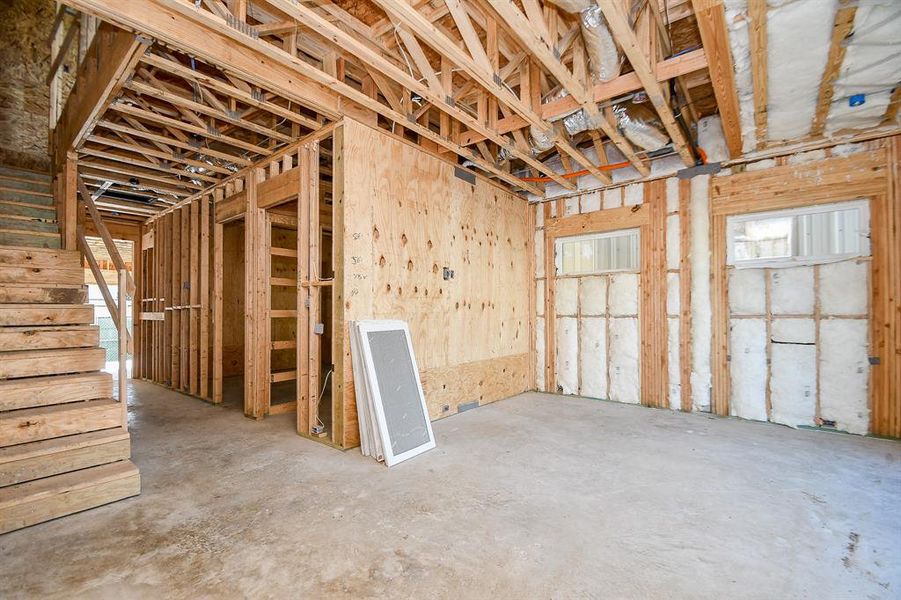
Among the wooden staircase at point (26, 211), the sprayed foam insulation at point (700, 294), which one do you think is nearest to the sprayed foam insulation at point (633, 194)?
the sprayed foam insulation at point (700, 294)

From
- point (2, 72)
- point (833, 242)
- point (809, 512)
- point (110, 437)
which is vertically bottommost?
point (809, 512)

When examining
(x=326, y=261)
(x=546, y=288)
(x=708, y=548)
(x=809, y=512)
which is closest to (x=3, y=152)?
(x=326, y=261)

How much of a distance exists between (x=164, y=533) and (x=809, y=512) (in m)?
3.87

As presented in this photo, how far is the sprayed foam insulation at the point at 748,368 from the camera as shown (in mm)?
4457

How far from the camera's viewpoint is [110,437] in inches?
108

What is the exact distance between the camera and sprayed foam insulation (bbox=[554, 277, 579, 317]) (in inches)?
228

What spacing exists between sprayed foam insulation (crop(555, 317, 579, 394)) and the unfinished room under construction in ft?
0.18

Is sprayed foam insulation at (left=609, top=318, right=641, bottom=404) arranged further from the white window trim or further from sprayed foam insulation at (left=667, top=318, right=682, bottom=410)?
the white window trim

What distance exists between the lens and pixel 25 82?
537 cm

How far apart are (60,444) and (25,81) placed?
585cm

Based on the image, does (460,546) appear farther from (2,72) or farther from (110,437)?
(2,72)

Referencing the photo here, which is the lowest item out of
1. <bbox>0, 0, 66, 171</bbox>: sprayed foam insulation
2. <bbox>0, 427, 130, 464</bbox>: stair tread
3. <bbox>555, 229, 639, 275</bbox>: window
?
<bbox>0, 427, 130, 464</bbox>: stair tread

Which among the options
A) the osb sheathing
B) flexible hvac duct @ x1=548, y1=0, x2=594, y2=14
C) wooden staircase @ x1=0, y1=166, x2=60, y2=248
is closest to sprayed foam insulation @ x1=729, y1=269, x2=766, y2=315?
flexible hvac duct @ x1=548, y1=0, x2=594, y2=14

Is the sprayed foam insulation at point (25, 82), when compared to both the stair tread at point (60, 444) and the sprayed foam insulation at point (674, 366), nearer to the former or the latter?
the stair tread at point (60, 444)
